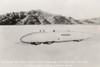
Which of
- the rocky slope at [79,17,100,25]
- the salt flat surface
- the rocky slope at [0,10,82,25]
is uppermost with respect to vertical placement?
the rocky slope at [0,10,82,25]

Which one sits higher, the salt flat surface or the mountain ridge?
the mountain ridge

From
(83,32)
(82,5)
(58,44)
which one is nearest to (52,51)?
(58,44)

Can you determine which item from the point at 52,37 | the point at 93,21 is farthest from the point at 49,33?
the point at 93,21

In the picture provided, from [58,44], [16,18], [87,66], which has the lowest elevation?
[87,66]

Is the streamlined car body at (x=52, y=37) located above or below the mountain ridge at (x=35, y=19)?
below

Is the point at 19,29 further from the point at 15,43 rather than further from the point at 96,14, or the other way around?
the point at 96,14
